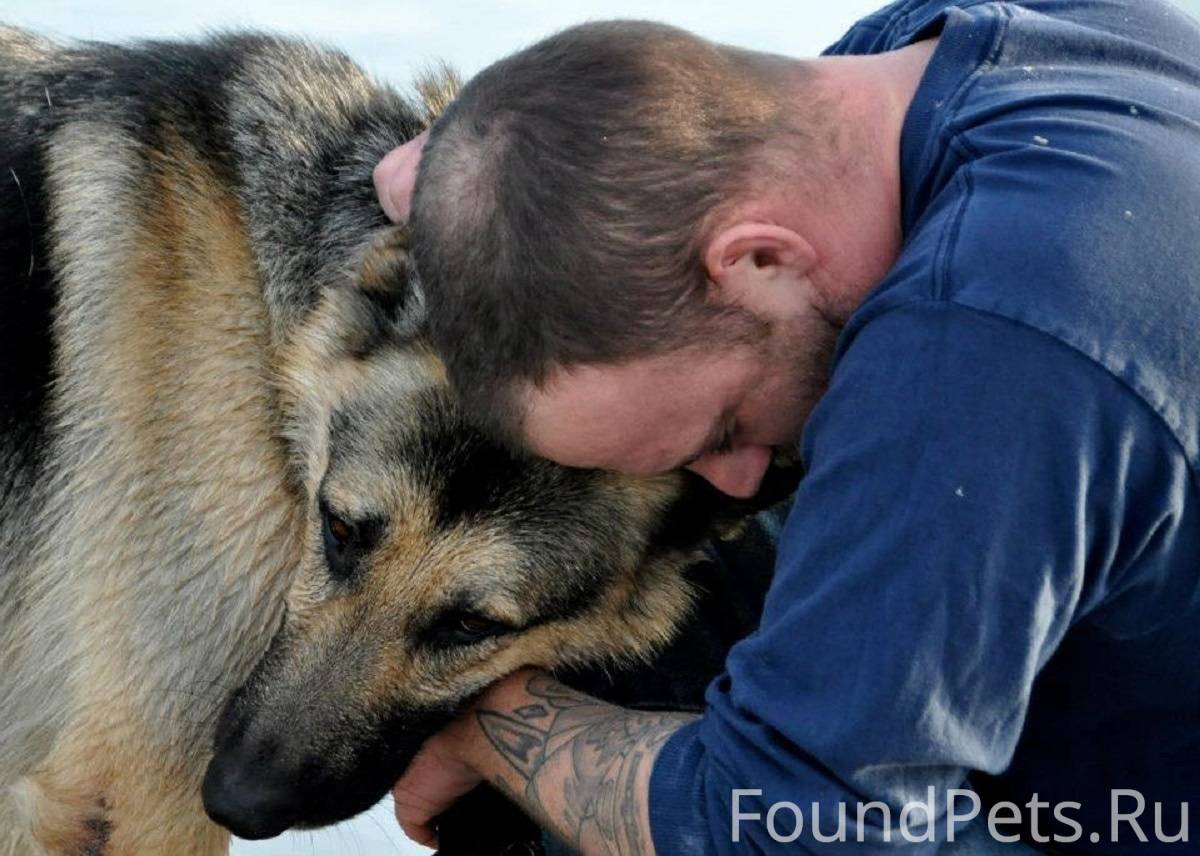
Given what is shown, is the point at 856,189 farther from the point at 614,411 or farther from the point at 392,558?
the point at 392,558

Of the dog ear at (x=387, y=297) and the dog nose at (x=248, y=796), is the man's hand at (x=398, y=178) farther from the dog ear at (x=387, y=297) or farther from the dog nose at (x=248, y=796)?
the dog nose at (x=248, y=796)

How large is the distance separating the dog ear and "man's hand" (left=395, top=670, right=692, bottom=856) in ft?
2.12

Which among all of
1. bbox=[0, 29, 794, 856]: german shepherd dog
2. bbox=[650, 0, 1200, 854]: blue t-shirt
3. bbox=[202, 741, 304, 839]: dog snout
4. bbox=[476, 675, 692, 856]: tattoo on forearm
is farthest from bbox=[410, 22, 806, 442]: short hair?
bbox=[202, 741, 304, 839]: dog snout

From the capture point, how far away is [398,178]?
2453 mm

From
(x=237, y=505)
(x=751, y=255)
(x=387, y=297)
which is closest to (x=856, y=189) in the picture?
(x=751, y=255)

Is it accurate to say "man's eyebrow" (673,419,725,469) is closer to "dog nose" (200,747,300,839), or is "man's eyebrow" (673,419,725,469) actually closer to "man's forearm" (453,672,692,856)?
"man's forearm" (453,672,692,856)

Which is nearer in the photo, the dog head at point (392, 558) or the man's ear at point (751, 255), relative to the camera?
the man's ear at point (751, 255)

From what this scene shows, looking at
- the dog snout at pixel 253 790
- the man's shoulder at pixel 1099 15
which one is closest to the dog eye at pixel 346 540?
the dog snout at pixel 253 790

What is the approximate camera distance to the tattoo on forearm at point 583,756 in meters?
2.02

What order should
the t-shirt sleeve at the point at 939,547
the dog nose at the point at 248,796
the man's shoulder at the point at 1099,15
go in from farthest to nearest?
the dog nose at the point at 248,796 < the man's shoulder at the point at 1099,15 < the t-shirt sleeve at the point at 939,547

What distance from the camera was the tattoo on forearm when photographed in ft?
6.64

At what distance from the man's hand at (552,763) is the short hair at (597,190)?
0.64 m

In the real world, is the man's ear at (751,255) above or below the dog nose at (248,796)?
above

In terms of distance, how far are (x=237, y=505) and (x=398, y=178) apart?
25.3 inches
